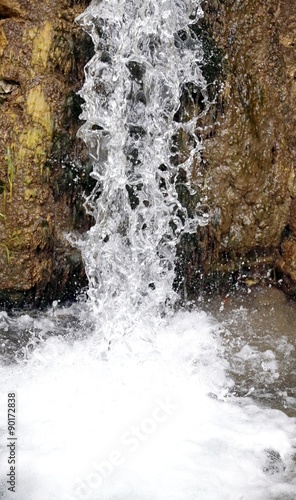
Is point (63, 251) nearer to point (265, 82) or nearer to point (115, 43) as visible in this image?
point (115, 43)

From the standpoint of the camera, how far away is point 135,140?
3717 mm

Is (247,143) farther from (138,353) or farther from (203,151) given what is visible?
(138,353)

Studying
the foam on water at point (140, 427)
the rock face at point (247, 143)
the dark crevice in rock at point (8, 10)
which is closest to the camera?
the foam on water at point (140, 427)

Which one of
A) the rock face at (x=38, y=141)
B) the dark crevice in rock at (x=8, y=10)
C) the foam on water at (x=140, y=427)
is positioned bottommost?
the foam on water at (x=140, y=427)

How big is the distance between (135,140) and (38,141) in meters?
0.51

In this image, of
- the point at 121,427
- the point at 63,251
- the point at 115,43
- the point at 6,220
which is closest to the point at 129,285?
the point at 63,251

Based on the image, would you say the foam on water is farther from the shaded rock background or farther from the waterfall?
the shaded rock background

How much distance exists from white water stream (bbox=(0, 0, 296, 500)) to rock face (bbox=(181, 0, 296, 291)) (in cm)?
14

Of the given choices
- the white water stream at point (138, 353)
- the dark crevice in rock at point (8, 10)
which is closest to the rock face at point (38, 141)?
the dark crevice in rock at point (8, 10)

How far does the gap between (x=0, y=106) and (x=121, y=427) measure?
1747mm

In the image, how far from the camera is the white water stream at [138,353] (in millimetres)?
2723

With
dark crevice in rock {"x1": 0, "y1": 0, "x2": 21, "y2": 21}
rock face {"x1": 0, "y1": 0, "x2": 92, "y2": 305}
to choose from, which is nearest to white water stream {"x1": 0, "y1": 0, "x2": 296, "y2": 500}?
rock face {"x1": 0, "y1": 0, "x2": 92, "y2": 305}

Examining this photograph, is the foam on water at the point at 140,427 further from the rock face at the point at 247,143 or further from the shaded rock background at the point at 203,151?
the rock face at the point at 247,143

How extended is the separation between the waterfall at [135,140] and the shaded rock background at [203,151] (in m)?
0.10
